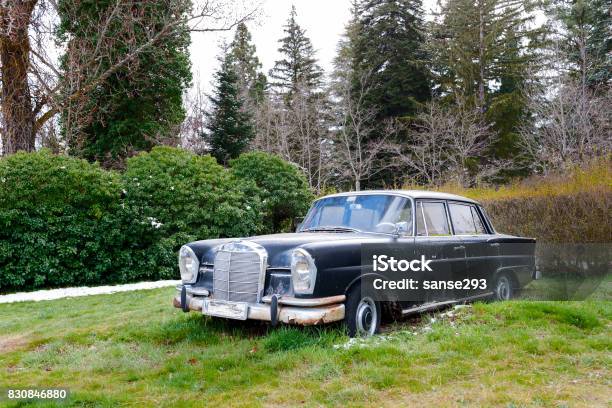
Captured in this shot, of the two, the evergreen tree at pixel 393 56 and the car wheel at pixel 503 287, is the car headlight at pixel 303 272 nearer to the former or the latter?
the car wheel at pixel 503 287

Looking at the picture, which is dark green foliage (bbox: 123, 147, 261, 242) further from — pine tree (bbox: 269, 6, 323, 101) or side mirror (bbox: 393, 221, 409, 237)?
pine tree (bbox: 269, 6, 323, 101)

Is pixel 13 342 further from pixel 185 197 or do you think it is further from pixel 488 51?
pixel 488 51

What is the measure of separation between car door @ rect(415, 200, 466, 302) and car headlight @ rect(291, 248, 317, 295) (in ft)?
5.49

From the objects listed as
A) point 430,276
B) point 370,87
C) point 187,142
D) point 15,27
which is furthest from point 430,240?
point 370,87

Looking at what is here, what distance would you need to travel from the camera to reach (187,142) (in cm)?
2947

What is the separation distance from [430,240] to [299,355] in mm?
2407

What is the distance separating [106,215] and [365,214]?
27.2 feet

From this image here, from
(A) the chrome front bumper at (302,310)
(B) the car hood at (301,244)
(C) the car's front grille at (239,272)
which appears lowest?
(A) the chrome front bumper at (302,310)

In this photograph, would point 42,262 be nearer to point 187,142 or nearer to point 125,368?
point 125,368

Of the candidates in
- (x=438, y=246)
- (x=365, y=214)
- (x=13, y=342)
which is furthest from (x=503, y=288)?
(x=13, y=342)

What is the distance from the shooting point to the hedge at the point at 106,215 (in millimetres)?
11430

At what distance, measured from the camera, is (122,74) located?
20.5 metres

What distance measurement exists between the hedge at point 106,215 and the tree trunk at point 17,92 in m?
5.16

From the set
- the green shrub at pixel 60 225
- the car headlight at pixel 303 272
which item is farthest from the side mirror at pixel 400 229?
the green shrub at pixel 60 225
